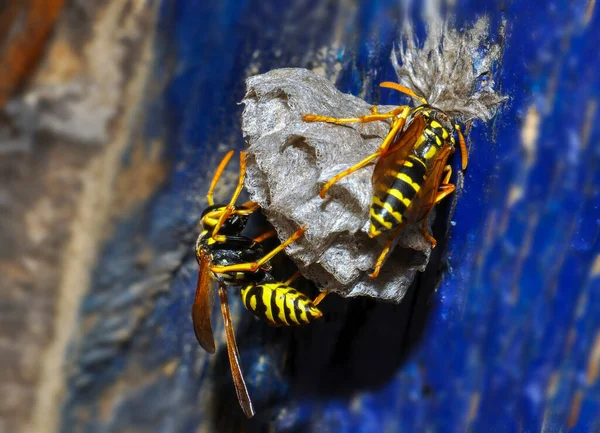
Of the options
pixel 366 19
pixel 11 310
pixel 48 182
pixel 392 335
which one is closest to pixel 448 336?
pixel 392 335

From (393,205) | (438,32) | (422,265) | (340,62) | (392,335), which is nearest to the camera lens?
(393,205)

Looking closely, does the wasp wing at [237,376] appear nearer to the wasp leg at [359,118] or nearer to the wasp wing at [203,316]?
the wasp wing at [203,316]

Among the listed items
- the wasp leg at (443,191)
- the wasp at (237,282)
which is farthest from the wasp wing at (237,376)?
the wasp leg at (443,191)

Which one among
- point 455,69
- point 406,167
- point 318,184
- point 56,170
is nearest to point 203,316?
point 318,184

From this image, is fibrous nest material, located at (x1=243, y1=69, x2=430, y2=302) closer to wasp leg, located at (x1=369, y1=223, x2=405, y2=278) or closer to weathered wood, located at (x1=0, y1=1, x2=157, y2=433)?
wasp leg, located at (x1=369, y1=223, x2=405, y2=278)

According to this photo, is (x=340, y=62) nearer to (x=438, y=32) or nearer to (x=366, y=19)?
(x=366, y=19)

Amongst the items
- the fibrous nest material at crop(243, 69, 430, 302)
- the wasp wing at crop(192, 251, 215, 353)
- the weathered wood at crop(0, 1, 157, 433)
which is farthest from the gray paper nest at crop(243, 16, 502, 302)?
the weathered wood at crop(0, 1, 157, 433)
